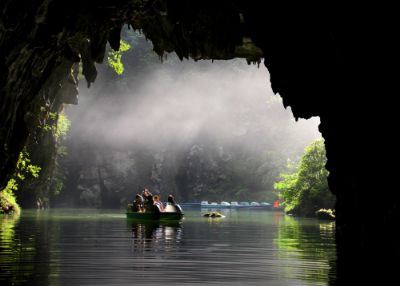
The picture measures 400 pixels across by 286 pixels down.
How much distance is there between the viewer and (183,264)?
48.1ft

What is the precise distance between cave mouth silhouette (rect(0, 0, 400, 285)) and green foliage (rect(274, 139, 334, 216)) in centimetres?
3354

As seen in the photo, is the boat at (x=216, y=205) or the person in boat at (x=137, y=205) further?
the boat at (x=216, y=205)

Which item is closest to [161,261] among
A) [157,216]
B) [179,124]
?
[157,216]

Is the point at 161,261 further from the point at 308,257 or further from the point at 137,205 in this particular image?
the point at 137,205

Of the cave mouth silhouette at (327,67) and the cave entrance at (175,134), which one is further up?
the cave entrance at (175,134)

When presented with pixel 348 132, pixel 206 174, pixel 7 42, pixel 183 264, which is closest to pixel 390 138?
pixel 348 132

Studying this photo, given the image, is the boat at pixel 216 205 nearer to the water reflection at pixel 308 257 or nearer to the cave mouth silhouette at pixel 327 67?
the water reflection at pixel 308 257

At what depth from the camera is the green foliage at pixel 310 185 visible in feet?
180

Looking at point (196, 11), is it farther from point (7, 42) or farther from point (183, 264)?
point (183, 264)

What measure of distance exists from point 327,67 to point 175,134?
8550cm

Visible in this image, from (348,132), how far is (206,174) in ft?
267

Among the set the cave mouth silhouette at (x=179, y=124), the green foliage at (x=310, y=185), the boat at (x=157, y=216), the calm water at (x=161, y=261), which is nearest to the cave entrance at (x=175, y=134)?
the cave mouth silhouette at (x=179, y=124)

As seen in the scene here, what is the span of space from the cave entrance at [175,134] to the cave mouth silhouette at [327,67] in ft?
226

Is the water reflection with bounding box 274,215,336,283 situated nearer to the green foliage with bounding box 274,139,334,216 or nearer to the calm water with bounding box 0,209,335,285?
the calm water with bounding box 0,209,335,285
